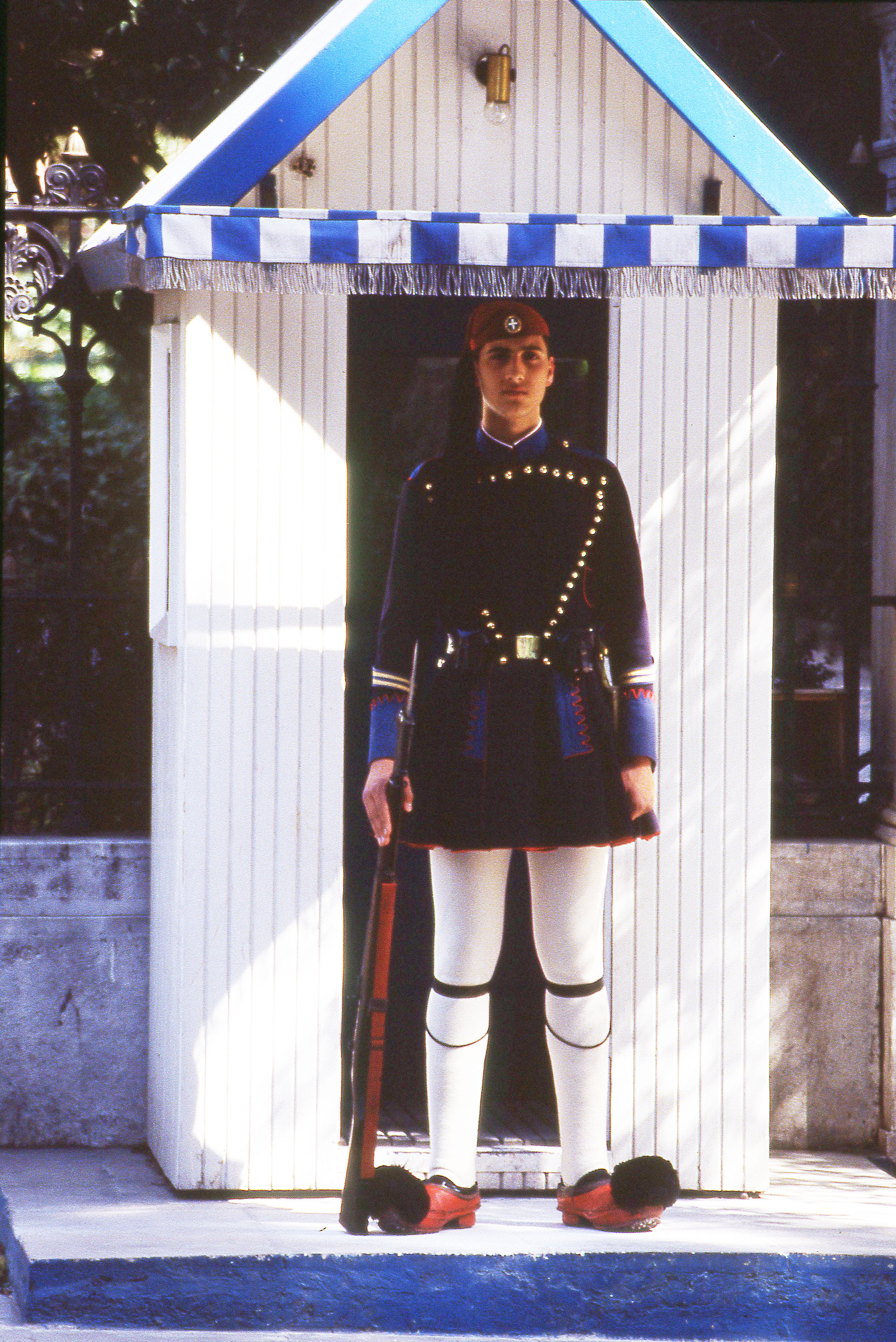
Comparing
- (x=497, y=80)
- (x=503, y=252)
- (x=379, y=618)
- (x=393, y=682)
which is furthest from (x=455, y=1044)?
(x=497, y=80)

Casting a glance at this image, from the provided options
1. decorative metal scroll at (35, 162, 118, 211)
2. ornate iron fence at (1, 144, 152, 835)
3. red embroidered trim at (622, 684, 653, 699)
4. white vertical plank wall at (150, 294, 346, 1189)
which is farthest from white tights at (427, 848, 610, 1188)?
decorative metal scroll at (35, 162, 118, 211)

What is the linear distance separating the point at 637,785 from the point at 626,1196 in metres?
1.08

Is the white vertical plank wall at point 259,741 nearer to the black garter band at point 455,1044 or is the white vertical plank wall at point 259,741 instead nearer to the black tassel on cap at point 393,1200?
the black garter band at point 455,1044

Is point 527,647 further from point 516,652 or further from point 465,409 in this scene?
point 465,409

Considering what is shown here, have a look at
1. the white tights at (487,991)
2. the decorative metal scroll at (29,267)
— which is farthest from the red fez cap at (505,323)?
the decorative metal scroll at (29,267)

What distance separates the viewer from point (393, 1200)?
491 centimetres

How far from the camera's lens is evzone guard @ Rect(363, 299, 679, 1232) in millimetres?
4941

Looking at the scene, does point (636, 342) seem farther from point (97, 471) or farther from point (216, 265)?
point (97, 471)

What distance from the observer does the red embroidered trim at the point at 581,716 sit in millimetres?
4953

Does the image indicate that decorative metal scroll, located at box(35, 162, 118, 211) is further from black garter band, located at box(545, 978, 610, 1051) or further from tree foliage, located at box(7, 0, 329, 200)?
black garter band, located at box(545, 978, 610, 1051)

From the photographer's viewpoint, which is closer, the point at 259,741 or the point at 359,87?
the point at 359,87

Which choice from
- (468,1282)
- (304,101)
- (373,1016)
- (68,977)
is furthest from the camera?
(68,977)

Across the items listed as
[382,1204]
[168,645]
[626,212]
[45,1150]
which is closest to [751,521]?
[626,212]

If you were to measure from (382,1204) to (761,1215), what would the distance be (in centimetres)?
119
